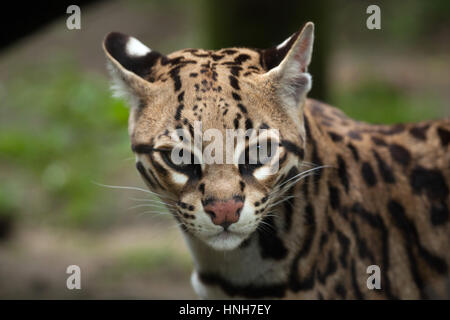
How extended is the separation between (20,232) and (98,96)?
3.78 m

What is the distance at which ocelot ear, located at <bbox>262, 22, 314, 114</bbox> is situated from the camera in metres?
4.01

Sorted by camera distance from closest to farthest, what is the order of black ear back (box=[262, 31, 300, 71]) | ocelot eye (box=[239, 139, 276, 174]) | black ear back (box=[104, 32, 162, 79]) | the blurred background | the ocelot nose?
the ocelot nose
ocelot eye (box=[239, 139, 276, 174])
black ear back (box=[262, 31, 300, 71])
black ear back (box=[104, 32, 162, 79])
the blurred background

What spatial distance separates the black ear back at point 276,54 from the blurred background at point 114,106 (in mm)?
1165

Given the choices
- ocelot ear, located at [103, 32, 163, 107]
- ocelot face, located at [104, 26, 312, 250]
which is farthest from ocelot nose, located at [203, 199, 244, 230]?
ocelot ear, located at [103, 32, 163, 107]

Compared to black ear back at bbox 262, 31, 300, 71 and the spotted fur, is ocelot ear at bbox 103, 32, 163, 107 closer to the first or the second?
the spotted fur

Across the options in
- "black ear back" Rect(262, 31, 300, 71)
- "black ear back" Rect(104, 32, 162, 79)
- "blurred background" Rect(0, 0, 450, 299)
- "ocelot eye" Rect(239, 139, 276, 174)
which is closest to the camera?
"ocelot eye" Rect(239, 139, 276, 174)

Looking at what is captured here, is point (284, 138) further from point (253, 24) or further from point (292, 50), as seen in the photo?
point (253, 24)

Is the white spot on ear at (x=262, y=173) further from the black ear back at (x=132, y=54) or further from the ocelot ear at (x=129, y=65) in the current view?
the black ear back at (x=132, y=54)

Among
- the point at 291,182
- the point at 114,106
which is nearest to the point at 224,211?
the point at 291,182

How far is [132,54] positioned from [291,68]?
1.03 metres

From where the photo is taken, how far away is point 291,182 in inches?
169

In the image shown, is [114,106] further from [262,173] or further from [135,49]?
[262,173]

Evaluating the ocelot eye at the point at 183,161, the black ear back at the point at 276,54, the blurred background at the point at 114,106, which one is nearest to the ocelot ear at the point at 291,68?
the black ear back at the point at 276,54

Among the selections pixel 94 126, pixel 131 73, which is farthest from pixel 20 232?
pixel 131 73
